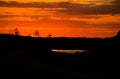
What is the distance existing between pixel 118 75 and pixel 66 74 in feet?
17.0

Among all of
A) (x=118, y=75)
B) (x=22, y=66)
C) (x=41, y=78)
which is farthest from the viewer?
(x=118, y=75)

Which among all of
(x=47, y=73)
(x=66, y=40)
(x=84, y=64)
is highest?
(x=47, y=73)

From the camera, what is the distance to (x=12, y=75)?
21906 mm

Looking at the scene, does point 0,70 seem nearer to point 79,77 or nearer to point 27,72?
point 27,72

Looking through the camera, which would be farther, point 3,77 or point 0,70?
point 0,70

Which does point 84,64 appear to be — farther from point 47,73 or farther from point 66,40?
point 66,40

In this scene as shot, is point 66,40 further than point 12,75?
Yes

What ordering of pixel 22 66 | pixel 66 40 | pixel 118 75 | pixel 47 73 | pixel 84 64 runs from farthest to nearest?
pixel 66 40
pixel 84 64
pixel 118 75
pixel 22 66
pixel 47 73

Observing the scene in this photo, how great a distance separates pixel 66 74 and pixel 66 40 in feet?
553

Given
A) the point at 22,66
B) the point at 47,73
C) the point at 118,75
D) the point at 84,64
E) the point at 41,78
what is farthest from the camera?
the point at 84,64

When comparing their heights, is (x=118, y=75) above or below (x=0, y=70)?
below

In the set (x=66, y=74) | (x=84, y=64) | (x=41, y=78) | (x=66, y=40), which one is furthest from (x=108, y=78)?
(x=66, y=40)

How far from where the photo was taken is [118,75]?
2683 cm

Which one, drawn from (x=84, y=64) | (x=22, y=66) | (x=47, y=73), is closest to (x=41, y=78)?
(x=47, y=73)
